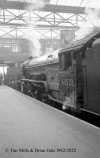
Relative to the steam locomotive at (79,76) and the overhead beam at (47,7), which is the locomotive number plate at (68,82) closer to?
the steam locomotive at (79,76)

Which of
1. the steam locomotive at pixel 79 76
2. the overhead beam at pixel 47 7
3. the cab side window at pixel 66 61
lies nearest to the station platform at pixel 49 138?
the steam locomotive at pixel 79 76

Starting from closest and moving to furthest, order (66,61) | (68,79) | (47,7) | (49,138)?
(49,138) → (68,79) → (66,61) → (47,7)

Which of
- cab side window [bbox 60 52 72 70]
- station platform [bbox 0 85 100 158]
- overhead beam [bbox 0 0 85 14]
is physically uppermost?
overhead beam [bbox 0 0 85 14]

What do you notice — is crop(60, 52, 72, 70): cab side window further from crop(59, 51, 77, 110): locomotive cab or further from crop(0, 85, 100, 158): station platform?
crop(0, 85, 100, 158): station platform

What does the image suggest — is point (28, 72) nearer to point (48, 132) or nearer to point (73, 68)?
point (73, 68)

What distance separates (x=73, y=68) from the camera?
6.59 metres

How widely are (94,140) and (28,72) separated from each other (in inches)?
449

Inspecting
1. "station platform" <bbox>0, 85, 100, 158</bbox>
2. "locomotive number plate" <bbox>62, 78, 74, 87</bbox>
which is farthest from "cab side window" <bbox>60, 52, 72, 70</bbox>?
"station platform" <bbox>0, 85, 100, 158</bbox>

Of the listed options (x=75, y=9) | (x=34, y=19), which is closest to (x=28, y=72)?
(x=34, y=19)

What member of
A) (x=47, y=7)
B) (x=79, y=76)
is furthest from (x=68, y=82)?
(x=47, y=7)

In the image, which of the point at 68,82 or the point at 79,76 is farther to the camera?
the point at 68,82

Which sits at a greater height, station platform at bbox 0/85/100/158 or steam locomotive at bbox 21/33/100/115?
steam locomotive at bbox 21/33/100/115

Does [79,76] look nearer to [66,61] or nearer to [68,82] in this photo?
[68,82]

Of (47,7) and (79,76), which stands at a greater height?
(47,7)
